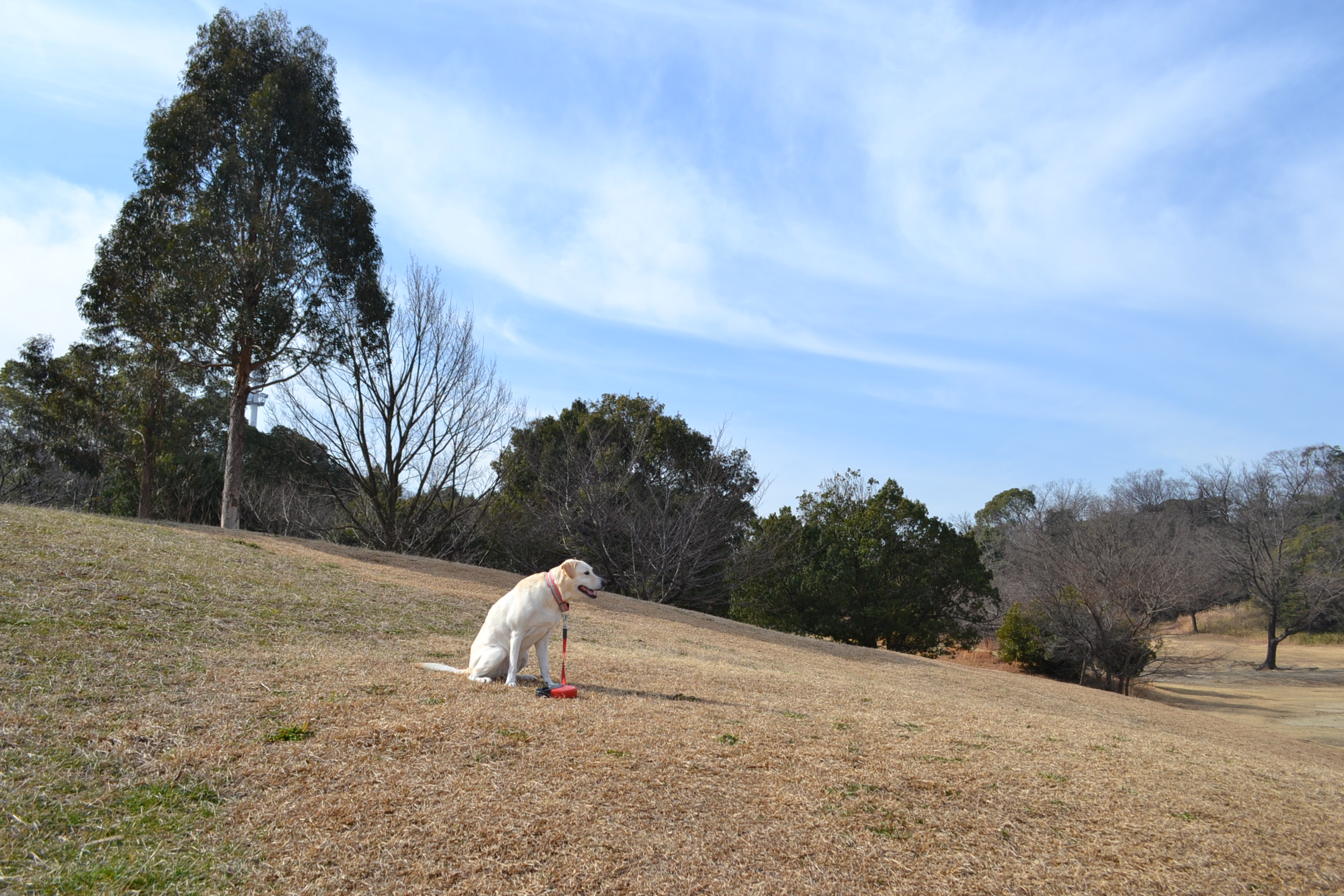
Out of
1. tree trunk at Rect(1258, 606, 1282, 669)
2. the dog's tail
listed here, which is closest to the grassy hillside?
the dog's tail

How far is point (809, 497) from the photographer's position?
86.6ft

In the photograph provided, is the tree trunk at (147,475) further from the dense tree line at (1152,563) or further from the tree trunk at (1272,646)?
the tree trunk at (1272,646)

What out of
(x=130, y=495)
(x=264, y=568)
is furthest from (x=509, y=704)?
(x=130, y=495)

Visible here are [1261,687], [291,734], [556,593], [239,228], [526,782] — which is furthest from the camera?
[1261,687]

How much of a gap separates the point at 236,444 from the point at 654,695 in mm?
15682

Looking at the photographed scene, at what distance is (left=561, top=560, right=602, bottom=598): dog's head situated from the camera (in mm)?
6742

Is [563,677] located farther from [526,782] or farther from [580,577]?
[526,782]

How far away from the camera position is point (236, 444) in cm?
1883

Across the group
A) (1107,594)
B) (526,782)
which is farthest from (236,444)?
(1107,594)

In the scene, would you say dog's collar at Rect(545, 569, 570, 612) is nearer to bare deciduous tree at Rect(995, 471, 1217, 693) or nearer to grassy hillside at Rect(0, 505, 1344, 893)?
grassy hillside at Rect(0, 505, 1344, 893)

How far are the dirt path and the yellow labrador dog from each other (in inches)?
684

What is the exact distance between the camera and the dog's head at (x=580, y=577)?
6.74 meters

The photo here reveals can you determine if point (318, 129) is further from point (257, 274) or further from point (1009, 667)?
point (1009, 667)

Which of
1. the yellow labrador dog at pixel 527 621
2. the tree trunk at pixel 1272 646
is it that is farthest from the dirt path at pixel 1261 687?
the yellow labrador dog at pixel 527 621
